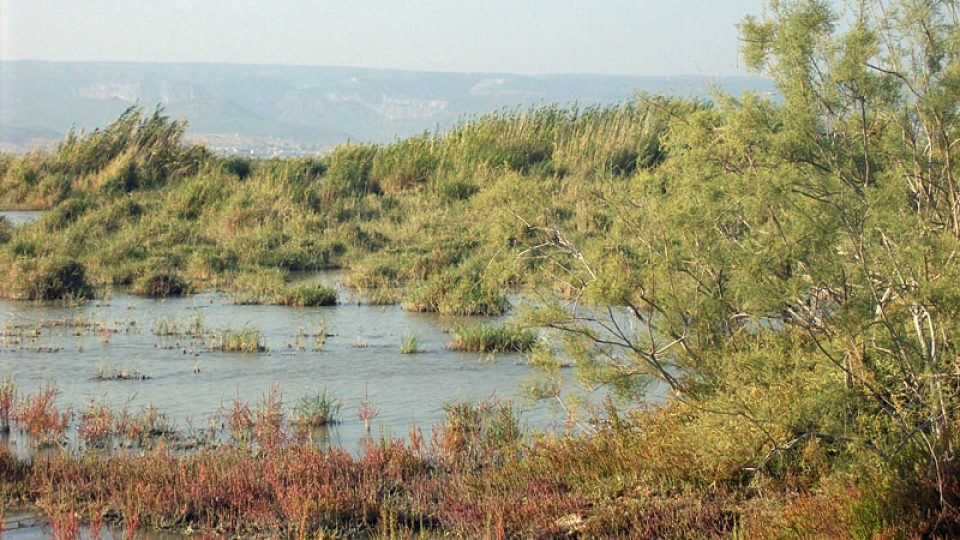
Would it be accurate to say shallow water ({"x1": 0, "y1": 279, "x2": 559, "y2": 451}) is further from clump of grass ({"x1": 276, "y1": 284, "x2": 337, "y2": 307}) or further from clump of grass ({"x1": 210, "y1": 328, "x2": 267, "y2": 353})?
clump of grass ({"x1": 276, "y1": 284, "x2": 337, "y2": 307})

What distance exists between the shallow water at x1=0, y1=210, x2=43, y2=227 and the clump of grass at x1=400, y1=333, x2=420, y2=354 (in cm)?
1334

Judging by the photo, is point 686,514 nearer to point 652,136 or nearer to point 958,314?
point 958,314

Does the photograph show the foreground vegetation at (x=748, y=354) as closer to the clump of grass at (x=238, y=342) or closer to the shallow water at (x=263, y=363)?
the shallow water at (x=263, y=363)

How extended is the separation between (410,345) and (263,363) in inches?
68.7

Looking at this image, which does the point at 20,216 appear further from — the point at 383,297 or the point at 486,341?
the point at 486,341

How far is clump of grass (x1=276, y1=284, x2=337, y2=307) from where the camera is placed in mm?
18406

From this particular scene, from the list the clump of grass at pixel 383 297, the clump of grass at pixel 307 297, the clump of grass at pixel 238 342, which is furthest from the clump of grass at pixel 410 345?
the clump of grass at pixel 307 297

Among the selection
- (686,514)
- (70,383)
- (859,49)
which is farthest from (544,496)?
(70,383)

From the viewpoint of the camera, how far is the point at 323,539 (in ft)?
25.1

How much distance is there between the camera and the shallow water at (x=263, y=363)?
1188 centimetres

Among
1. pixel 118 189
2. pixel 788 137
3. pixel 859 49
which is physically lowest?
pixel 118 189

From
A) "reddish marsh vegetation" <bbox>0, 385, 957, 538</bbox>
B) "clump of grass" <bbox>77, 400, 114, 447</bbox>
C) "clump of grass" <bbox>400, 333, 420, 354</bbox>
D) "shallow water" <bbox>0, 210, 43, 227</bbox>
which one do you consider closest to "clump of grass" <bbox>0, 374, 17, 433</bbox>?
"clump of grass" <bbox>77, 400, 114, 447</bbox>

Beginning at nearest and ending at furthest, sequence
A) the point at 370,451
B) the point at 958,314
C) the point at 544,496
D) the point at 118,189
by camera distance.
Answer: the point at 958,314 → the point at 544,496 → the point at 370,451 → the point at 118,189

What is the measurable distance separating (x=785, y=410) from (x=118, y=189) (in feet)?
79.5
